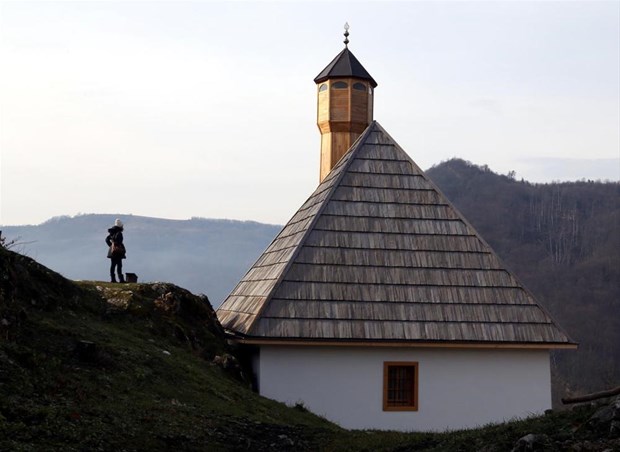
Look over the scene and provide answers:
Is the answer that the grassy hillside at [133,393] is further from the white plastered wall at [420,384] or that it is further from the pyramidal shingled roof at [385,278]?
the pyramidal shingled roof at [385,278]

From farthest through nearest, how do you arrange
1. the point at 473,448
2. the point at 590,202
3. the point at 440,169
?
1. the point at 440,169
2. the point at 590,202
3. the point at 473,448

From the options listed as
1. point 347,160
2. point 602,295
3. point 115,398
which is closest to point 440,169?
point 602,295

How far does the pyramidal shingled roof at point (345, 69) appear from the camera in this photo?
832 inches

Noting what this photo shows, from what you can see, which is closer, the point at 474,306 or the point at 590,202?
the point at 474,306

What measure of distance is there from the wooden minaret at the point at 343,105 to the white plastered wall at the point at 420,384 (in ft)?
A: 24.1

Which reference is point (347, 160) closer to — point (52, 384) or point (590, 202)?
point (52, 384)

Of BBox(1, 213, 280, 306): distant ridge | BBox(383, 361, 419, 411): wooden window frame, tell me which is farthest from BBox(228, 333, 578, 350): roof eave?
BBox(1, 213, 280, 306): distant ridge

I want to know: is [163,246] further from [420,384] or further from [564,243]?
[420,384]

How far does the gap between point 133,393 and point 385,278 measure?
6943 millimetres

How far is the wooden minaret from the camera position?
21.1m

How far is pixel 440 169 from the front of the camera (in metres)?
108

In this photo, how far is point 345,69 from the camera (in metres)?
21.2

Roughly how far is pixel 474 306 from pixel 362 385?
2559 millimetres

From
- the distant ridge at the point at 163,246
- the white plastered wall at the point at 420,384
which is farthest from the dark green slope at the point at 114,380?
the distant ridge at the point at 163,246
